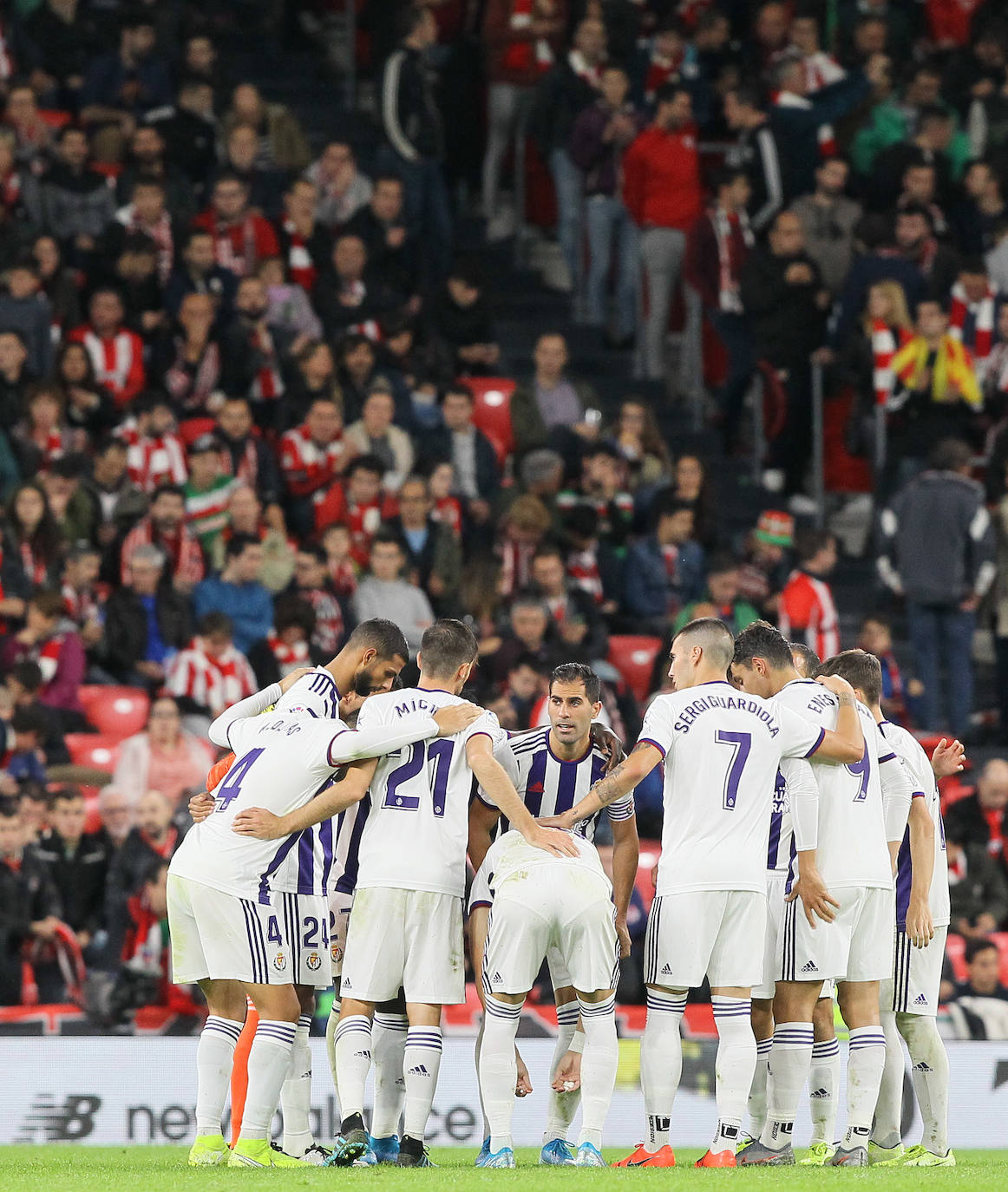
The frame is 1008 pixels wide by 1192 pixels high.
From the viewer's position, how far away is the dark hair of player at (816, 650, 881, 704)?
32.7 feet

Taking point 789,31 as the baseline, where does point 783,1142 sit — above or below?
below

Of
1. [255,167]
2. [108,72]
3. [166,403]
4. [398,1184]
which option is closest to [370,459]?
[166,403]

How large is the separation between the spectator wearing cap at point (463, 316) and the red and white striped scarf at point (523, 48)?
2201 millimetres

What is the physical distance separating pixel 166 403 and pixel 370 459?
178 centimetres

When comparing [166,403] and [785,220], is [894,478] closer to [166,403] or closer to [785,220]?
[785,220]

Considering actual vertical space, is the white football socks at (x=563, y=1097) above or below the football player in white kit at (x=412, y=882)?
below

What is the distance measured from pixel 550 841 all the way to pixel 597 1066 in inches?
37.6

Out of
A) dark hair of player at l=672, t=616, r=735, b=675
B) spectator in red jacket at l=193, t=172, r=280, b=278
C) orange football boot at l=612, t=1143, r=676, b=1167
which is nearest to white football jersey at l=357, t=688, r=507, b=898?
dark hair of player at l=672, t=616, r=735, b=675

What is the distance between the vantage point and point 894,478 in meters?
18.8

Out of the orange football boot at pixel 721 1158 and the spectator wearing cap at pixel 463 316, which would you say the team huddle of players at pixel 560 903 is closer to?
the orange football boot at pixel 721 1158

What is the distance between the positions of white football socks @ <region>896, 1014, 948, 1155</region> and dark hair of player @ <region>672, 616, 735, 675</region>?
1.94 metres

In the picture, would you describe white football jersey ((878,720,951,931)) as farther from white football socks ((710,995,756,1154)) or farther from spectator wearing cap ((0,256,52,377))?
spectator wearing cap ((0,256,52,377))

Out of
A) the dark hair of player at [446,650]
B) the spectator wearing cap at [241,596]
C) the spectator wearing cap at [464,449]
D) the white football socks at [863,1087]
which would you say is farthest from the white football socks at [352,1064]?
the spectator wearing cap at [464,449]

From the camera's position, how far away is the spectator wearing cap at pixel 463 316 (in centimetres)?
1916
